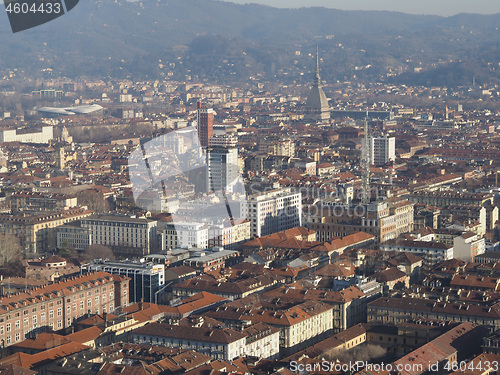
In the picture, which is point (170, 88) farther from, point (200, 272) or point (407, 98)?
point (200, 272)

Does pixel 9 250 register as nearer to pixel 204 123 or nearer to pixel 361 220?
pixel 361 220

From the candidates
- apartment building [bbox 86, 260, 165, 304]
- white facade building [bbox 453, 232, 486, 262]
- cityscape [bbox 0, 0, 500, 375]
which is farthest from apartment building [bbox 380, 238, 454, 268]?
apartment building [bbox 86, 260, 165, 304]

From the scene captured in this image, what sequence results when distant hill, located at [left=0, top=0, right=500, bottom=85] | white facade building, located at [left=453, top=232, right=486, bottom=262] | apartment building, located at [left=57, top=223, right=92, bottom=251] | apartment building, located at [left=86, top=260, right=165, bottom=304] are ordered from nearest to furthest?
1. apartment building, located at [left=86, top=260, right=165, bottom=304]
2. white facade building, located at [left=453, top=232, right=486, bottom=262]
3. apartment building, located at [left=57, top=223, right=92, bottom=251]
4. distant hill, located at [left=0, top=0, right=500, bottom=85]

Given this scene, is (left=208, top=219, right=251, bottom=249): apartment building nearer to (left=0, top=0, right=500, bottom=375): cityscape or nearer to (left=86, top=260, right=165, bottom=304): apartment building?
(left=0, top=0, right=500, bottom=375): cityscape

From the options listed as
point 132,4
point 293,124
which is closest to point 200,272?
point 293,124

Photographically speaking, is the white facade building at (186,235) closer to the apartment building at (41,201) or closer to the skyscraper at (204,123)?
the apartment building at (41,201)

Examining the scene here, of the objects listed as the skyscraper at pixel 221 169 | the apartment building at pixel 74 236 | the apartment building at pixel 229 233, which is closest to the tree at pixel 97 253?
the apartment building at pixel 74 236
